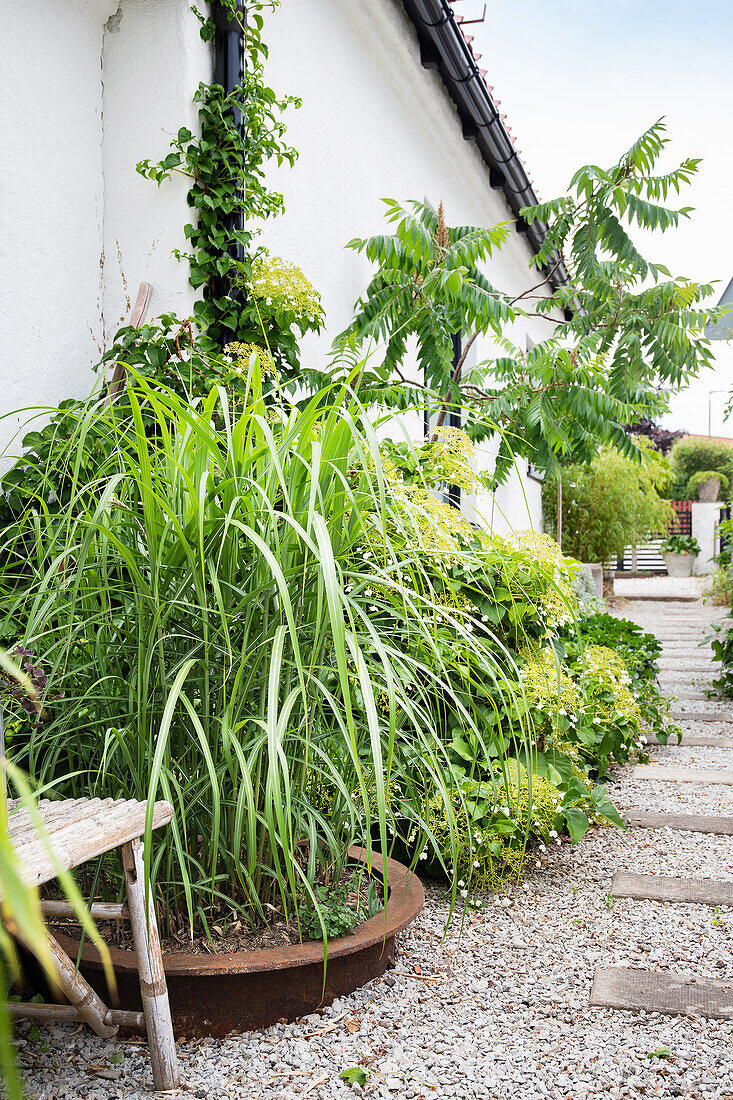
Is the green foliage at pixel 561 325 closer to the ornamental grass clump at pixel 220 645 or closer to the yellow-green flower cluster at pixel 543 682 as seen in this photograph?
the yellow-green flower cluster at pixel 543 682

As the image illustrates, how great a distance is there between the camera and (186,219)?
3.07 meters

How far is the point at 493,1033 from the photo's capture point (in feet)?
6.02

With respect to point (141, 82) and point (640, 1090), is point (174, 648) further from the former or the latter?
point (141, 82)

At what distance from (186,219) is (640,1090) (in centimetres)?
293

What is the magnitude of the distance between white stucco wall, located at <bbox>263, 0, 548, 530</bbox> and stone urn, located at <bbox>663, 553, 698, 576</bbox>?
1258cm

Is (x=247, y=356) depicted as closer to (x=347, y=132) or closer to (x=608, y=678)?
(x=608, y=678)

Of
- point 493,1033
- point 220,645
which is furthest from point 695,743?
point 220,645

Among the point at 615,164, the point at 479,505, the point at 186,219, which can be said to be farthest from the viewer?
the point at 479,505

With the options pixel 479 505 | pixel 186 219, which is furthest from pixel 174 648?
pixel 479 505

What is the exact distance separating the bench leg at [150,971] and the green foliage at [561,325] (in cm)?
206

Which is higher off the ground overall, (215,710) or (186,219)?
(186,219)

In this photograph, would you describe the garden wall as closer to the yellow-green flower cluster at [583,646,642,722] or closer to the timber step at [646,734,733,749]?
the yellow-green flower cluster at [583,646,642,722]

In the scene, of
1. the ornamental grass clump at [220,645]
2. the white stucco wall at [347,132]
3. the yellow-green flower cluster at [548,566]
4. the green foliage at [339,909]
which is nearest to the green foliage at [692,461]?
the white stucco wall at [347,132]

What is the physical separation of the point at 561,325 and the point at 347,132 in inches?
72.0
